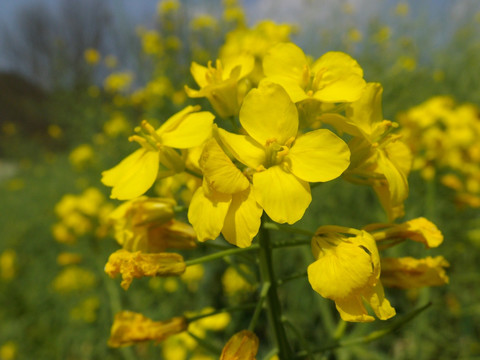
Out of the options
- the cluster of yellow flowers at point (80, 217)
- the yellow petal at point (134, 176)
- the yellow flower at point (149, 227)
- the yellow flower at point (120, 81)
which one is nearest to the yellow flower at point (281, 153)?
the yellow petal at point (134, 176)

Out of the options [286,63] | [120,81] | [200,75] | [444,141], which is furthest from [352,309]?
[120,81]

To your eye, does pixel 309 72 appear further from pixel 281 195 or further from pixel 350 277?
pixel 350 277

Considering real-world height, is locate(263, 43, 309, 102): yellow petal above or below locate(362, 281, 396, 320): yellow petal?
above

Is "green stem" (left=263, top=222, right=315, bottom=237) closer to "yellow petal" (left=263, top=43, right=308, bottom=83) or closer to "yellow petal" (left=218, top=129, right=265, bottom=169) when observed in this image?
"yellow petal" (left=218, top=129, right=265, bottom=169)

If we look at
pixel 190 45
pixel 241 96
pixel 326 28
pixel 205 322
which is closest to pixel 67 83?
pixel 190 45

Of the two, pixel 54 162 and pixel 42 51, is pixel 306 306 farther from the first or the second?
pixel 42 51

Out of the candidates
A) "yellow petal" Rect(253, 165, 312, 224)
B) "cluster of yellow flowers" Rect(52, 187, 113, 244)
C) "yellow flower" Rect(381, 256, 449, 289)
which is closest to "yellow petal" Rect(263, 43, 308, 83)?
"yellow petal" Rect(253, 165, 312, 224)
